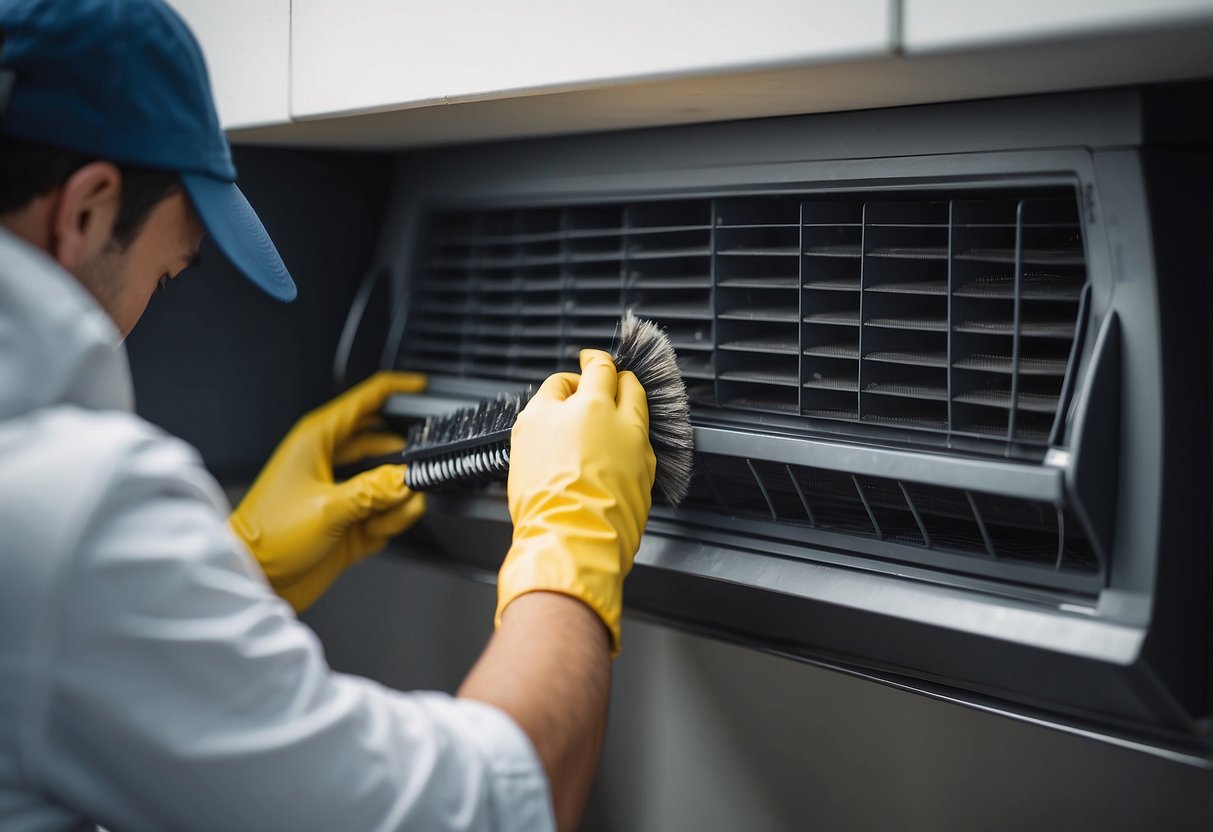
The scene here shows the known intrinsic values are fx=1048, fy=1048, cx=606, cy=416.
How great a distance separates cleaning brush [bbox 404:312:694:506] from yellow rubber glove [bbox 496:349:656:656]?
0.09ft

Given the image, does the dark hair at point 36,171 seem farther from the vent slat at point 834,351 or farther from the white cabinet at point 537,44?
the vent slat at point 834,351

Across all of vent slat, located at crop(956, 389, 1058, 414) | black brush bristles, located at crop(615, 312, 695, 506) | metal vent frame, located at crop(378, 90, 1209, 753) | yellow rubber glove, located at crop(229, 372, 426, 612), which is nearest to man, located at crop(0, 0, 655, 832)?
black brush bristles, located at crop(615, 312, 695, 506)

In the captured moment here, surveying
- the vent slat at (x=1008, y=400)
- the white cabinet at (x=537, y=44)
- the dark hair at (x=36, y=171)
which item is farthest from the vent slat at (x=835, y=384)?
the dark hair at (x=36, y=171)

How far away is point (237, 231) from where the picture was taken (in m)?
0.92

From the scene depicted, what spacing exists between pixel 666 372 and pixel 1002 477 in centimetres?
35

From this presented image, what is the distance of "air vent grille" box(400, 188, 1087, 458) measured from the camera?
925 mm

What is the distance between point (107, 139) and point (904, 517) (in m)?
0.77

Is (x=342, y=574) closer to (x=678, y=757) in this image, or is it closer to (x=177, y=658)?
(x=678, y=757)

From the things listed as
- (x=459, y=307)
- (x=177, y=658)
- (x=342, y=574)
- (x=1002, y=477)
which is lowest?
(x=342, y=574)

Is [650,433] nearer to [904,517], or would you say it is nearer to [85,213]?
[904,517]

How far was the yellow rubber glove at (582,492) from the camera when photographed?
3.03 ft

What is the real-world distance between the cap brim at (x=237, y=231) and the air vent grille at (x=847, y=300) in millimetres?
374

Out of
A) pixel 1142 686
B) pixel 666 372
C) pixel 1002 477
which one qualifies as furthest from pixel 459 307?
pixel 1142 686

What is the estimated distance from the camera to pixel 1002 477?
86 centimetres
